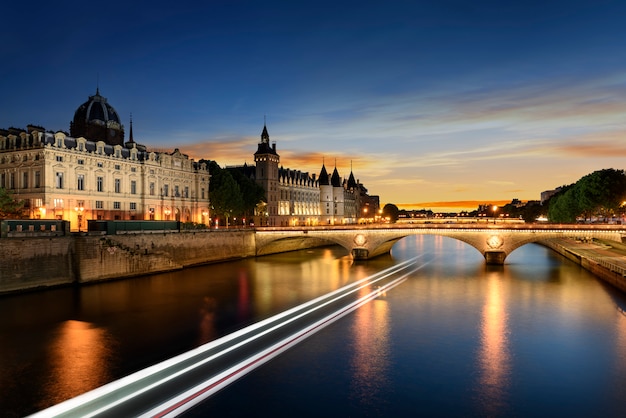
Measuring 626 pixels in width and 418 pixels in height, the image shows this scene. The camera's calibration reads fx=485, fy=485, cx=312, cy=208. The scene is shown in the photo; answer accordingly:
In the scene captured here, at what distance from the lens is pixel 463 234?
73.6m

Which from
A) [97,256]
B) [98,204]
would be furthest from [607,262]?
[98,204]

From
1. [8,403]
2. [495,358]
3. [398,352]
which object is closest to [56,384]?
[8,403]

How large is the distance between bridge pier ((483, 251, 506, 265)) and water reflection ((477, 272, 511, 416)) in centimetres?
2673

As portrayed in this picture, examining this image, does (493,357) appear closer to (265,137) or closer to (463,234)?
(463,234)

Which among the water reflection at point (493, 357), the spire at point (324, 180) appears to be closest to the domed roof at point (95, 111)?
the water reflection at point (493, 357)

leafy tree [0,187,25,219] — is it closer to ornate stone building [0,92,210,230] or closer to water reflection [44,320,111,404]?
ornate stone building [0,92,210,230]

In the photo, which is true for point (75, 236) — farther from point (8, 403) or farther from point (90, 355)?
point (8, 403)

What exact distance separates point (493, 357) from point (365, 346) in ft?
25.0

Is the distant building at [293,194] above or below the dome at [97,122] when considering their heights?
below

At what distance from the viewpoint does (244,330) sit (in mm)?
34219

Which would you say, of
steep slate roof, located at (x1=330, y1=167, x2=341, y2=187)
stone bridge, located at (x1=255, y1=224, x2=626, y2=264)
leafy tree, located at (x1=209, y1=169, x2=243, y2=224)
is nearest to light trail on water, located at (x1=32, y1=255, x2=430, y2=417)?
stone bridge, located at (x1=255, y1=224, x2=626, y2=264)

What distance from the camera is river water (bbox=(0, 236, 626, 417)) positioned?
22406 millimetres

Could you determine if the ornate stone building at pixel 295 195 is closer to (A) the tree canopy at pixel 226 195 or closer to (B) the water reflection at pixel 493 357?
(A) the tree canopy at pixel 226 195

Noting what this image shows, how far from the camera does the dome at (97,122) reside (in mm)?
86875
